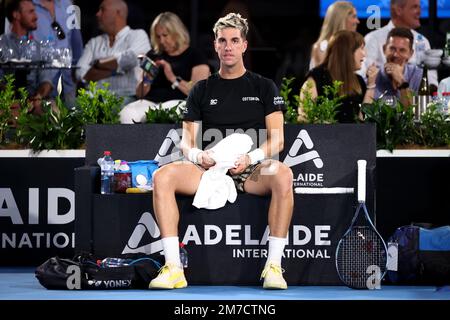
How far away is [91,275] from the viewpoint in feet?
21.0

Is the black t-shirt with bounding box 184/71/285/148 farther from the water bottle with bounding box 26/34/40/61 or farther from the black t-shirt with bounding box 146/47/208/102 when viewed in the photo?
the water bottle with bounding box 26/34/40/61

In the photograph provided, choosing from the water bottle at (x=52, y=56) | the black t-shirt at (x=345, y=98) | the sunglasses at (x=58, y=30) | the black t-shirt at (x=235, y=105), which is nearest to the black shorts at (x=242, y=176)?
the black t-shirt at (x=235, y=105)

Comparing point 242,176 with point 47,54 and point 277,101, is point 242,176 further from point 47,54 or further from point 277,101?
point 47,54

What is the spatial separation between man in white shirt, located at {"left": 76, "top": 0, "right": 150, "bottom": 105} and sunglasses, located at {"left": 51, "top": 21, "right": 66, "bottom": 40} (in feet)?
0.74

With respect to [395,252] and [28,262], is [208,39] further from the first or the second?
[395,252]

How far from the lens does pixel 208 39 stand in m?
10.3

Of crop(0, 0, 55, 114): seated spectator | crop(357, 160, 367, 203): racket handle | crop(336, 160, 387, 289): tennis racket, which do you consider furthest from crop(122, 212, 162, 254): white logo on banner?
crop(0, 0, 55, 114): seated spectator

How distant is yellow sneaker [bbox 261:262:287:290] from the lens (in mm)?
6344

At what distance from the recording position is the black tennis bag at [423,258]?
22.1 feet

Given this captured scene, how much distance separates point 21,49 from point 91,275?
3320 mm

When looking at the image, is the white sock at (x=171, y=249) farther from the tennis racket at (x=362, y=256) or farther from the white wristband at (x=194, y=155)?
the tennis racket at (x=362, y=256)
